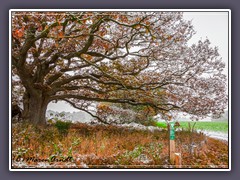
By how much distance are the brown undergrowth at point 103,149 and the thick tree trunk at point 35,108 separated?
10 cm

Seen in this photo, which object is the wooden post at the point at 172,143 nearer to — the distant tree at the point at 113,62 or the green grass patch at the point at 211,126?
the green grass patch at the point at 211,126

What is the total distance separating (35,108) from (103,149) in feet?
3.49

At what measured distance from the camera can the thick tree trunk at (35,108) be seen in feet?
12.4

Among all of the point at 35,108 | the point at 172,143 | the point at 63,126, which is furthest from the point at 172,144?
the point at 35,108

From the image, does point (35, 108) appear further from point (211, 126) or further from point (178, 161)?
point (211, 126)

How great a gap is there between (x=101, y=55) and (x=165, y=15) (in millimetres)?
978

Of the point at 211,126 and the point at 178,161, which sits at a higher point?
the point at 211,126

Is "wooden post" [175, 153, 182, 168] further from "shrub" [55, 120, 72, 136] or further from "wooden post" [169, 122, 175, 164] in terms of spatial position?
"shrub" [55, 120, 72, 136]

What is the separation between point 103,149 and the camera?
3699 millimetres

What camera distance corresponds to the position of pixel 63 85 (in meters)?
3.88

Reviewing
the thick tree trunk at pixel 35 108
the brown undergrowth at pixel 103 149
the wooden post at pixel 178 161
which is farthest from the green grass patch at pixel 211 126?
the thick tree trunk at pixel 35 108

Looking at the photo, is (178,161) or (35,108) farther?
(35,108)
